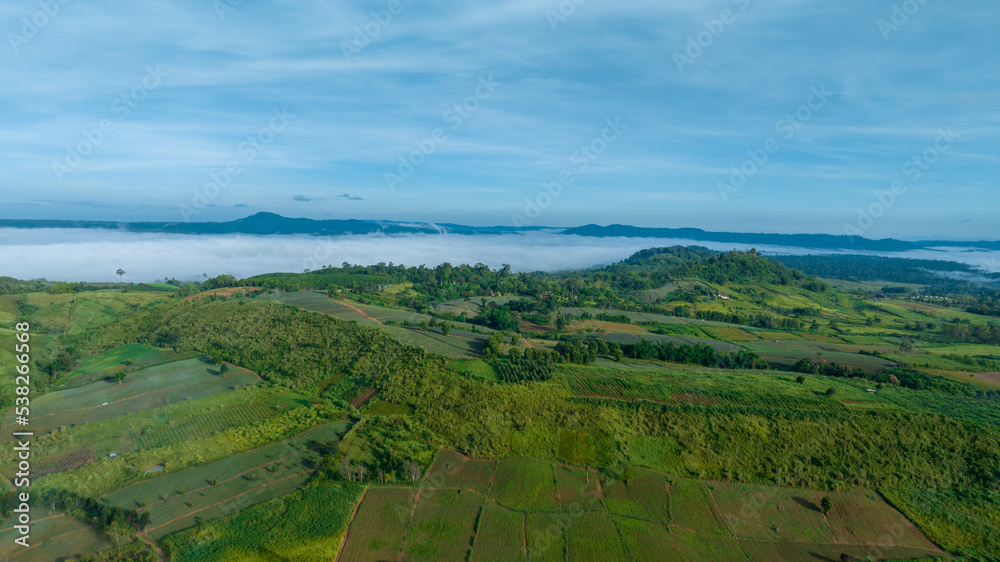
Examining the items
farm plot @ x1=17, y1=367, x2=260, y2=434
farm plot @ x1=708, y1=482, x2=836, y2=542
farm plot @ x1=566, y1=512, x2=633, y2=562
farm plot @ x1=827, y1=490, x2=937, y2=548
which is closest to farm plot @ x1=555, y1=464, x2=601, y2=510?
farm plot @ x1=566, y1=512, x2=633, y2=562

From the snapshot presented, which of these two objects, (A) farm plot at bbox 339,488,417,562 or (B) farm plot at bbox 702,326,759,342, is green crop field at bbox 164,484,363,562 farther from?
(B) farm plot at bbox 702,326,759,342

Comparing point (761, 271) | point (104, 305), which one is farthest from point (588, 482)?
point (761, 271)

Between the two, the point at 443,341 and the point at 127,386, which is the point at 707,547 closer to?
the point at 443,341

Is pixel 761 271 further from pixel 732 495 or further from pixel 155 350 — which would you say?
pixel 155 350

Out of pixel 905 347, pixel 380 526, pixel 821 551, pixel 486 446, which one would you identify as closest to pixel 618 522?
pixel 821 551

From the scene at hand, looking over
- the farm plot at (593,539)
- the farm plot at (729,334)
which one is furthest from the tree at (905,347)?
the farm plot at (593,539)

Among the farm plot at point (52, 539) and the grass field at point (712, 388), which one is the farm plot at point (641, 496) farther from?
the farm plot at point (52, 539)
